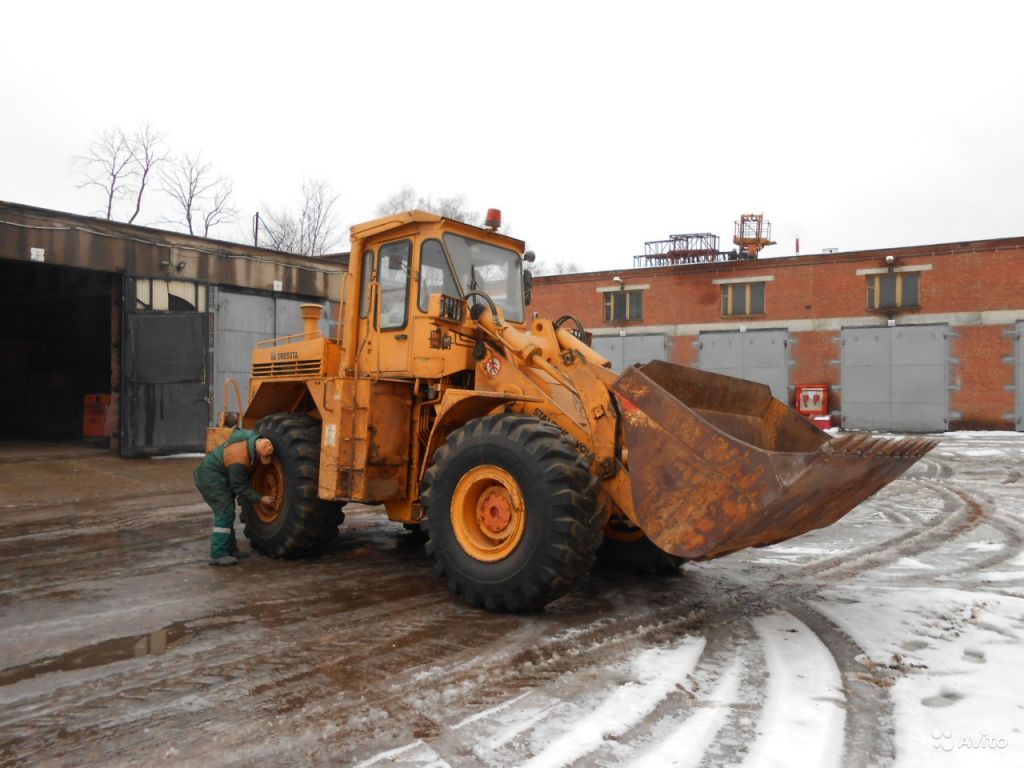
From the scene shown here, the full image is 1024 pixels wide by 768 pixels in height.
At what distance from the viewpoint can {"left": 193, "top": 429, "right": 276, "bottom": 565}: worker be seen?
6.95m

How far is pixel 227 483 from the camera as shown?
7082 mm

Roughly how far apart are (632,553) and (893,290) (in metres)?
22.0

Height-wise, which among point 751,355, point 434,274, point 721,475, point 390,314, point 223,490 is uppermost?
point 751,355

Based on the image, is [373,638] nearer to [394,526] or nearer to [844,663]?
[844,663]

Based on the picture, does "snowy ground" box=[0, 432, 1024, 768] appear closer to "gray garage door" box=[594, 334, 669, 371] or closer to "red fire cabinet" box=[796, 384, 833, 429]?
"red fire cabinet" box=[796, 384, 833, 429]

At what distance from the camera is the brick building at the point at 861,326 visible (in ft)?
76.4

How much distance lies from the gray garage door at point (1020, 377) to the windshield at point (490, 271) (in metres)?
21.5

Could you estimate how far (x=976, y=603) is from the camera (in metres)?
5.54

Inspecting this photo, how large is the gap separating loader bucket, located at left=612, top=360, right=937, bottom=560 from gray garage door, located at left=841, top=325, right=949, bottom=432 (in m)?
21.1

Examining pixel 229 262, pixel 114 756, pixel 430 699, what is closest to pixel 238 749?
pixel 114 756

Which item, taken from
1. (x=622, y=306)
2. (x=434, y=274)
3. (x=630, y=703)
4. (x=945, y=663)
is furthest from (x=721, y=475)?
(x=622, y=306)

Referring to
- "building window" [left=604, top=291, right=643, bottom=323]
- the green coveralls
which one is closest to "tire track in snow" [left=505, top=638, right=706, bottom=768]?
the green coveralls

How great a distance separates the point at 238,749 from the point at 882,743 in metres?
2.75
